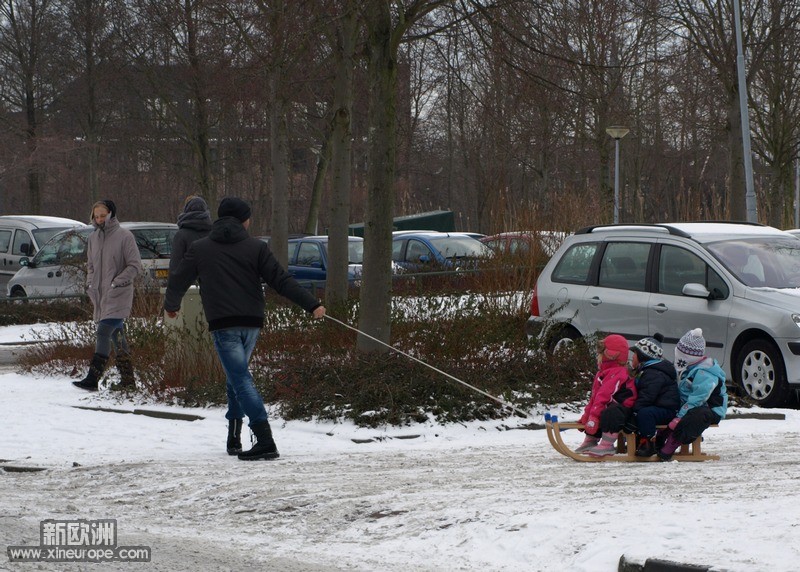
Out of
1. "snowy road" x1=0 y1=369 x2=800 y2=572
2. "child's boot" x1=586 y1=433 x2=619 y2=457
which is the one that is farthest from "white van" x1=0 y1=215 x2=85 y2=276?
"child's boot" x1=586 y1=433 x2=619 y2=457

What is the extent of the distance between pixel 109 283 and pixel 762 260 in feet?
22.7

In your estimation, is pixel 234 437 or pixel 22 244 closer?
pixel 234 437

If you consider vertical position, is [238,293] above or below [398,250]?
below

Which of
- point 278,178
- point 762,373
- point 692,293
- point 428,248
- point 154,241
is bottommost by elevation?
point 762,373

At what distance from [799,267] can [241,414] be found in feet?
20.7

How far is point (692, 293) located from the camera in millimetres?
11906

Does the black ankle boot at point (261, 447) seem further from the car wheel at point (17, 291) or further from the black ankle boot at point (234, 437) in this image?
the car wheel at point (17, 291)

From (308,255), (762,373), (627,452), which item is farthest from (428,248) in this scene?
(627,452)

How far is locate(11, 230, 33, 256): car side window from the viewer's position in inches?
1031

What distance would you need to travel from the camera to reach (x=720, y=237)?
1255cm

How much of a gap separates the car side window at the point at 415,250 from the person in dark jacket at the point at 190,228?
1125 cm

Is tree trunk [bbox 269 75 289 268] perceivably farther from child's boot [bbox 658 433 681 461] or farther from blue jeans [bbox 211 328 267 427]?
child's boot [bbox 658 433 681 461]

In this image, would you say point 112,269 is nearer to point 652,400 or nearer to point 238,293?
point 238,293

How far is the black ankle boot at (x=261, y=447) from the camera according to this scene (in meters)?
8.94
